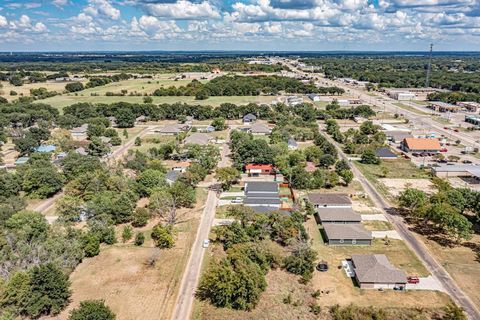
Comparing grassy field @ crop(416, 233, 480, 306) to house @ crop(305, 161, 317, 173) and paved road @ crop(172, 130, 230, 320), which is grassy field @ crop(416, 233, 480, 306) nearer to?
house @ crop(305, 161, 317, 173)

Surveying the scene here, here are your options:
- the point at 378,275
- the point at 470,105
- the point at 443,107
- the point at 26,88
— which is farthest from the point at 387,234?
the point at 26,88

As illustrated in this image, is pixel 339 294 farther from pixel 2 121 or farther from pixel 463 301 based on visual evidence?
pixel 2 121

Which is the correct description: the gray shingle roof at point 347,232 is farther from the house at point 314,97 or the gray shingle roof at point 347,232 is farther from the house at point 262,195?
the house at point 314,97

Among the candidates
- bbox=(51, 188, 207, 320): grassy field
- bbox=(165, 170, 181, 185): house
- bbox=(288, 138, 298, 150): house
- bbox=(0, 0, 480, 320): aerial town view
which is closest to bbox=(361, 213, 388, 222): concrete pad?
bbox=(0, 0, 480, 320): aerial town view

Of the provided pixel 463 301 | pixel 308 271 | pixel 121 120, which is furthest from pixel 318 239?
pixel 121 120

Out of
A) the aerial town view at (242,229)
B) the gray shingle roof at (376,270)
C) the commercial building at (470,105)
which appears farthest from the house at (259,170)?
the commercial building at (470,105)

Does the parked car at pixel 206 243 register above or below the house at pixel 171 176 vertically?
below
